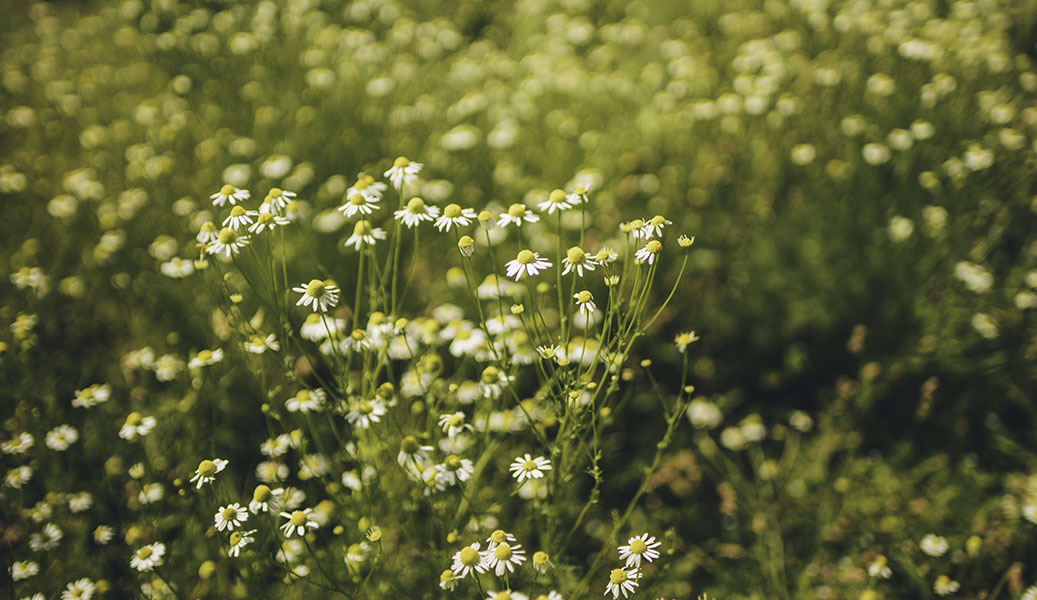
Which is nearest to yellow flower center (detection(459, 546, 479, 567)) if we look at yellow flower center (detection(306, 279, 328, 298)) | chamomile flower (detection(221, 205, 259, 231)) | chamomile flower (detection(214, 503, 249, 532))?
chamomile flower (detection(214, 503, 249, 532))

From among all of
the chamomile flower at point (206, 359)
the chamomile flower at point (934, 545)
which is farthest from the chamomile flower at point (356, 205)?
the chamomile flower at point (934, 545)

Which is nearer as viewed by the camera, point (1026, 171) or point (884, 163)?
point (1026, 171)

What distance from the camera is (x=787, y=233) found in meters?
3.15

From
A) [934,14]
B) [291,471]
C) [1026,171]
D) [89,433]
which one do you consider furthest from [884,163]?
[89,433]

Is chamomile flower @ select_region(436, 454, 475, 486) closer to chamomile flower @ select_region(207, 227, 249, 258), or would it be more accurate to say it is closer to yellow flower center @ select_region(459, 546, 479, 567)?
yellow flower center @ select_region(459, 546, 479, 567)

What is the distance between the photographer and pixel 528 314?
2268mm

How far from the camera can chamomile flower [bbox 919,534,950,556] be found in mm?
1979

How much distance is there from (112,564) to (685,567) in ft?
6.89

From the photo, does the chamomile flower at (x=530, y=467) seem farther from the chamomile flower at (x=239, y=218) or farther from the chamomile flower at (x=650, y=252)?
the chamomile flower at (x=239, y=218)

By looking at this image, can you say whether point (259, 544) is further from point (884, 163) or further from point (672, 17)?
point (672, 17)

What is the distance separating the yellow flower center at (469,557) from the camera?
51.8 inches

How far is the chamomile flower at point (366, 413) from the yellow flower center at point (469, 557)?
47 cm

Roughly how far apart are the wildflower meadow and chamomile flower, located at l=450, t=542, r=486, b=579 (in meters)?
0.02

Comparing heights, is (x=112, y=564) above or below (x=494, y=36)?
below
